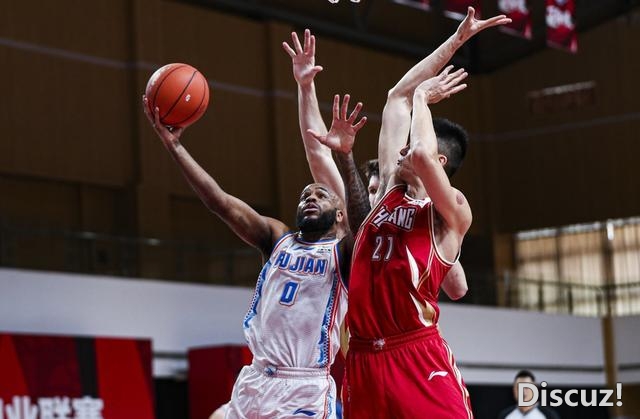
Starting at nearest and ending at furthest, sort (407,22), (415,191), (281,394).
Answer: (415,191) < (281,394) < (407,22)

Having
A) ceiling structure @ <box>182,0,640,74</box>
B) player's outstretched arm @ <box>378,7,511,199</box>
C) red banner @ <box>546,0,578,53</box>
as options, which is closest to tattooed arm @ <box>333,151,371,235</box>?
player's outstretched arm @ <box>378,7,511,199</box>

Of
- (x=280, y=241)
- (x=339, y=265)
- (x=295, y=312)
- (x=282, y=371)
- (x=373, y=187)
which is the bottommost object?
(x=282, y=371)

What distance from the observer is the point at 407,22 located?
2208 centimetres

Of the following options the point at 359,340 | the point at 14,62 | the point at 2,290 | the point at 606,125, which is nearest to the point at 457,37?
the point at 359,340

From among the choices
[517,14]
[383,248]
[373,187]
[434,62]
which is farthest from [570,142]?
[383,248]

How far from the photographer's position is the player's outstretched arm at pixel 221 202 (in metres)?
5.50

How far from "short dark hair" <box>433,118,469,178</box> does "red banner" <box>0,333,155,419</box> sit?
8.09 meters

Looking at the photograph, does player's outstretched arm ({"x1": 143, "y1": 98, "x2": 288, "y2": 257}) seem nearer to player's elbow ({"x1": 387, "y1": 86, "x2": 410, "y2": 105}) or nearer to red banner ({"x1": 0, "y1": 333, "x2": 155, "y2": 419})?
player's elbow ({"x1": 387, "y1": 86, "x2": 410, "y2": 105})

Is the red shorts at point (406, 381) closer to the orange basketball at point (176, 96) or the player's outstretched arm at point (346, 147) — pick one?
the player's outstretched arm at point (346, 147)

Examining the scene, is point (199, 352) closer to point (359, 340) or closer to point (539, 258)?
point (359, 340)

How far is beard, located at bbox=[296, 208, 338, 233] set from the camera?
5.45 metres

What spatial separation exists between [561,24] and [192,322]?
7034mm

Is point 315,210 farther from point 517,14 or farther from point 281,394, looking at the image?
point 517,14

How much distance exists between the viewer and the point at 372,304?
477 centimetres
